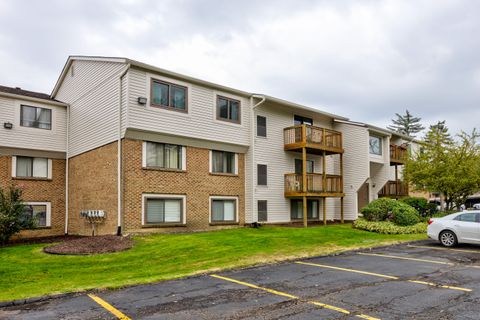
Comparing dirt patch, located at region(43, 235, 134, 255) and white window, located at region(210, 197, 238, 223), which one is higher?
white window, located at region(210, 197, 238, 223)

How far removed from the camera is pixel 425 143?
25516 mm

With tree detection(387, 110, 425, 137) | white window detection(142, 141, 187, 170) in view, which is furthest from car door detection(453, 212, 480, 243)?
tree detection(387, 110, 425, 137)

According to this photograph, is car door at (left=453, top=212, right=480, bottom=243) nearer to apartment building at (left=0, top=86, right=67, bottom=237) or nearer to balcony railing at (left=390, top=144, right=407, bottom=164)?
balcony railing at (left=390, top=144, right=407, bottom=164)

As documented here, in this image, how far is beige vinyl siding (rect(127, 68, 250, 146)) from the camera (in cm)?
1748

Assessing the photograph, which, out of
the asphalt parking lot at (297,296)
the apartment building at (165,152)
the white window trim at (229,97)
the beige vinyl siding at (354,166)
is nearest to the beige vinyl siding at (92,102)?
the apartment building at (165,152)

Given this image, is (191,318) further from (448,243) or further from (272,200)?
(272,200)

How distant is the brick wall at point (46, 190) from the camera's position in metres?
19.9

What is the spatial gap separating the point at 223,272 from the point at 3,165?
47.6 ft

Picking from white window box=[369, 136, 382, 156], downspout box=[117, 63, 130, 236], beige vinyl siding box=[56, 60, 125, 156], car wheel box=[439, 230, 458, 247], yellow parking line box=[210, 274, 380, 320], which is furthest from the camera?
white window box=[369, 136, 382, 156]

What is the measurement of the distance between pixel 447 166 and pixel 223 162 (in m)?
12.6

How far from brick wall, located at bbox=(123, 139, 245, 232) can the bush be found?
610cm

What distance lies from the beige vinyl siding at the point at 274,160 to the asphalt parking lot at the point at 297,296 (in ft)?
36.5

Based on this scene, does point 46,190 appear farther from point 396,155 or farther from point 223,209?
point 396,155

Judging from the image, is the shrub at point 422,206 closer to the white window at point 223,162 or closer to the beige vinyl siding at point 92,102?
the white window at point 223,162
